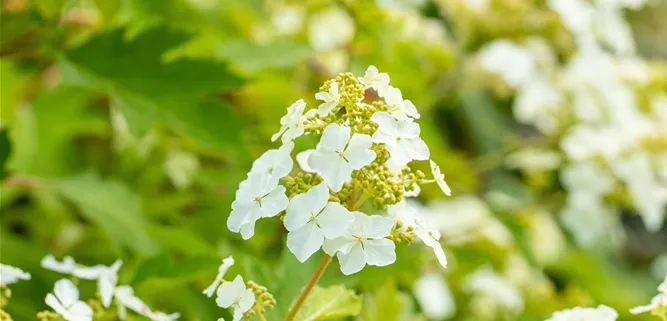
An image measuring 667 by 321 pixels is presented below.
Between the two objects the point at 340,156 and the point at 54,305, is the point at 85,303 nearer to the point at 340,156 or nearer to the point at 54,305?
the point at 54,305

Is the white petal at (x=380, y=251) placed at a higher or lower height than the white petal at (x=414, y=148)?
lower

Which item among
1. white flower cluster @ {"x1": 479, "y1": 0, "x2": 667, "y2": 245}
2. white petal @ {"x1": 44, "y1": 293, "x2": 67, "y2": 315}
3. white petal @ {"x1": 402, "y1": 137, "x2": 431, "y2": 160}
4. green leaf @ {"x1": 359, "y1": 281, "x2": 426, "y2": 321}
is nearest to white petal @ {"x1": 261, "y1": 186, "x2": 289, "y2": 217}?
white petal @ {"x1": 402, "y1": 137, "x2": 431, "y2": 160}

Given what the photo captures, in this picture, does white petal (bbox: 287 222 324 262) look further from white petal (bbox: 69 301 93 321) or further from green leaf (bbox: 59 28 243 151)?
green leaf (bbox: 59 28 243 151)

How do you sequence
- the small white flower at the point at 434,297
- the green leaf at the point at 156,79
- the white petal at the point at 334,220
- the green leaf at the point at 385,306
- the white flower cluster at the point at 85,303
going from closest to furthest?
1. the white petal at the point at 334,220
2. the white flower cluster at the point at 85,303
3. the green leaf at the point at 385,306
4. the green leaf at the point at 156,79
5. the small white flower at the point at 434,297

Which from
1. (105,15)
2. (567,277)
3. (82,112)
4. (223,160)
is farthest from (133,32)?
(567,277)

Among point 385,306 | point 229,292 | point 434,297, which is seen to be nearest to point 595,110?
point 434,297

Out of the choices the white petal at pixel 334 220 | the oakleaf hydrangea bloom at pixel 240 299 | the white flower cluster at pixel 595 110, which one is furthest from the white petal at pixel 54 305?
the white flower cluster at pixel 595 110

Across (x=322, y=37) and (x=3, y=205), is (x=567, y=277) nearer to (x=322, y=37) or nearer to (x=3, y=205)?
(x=322, y=37)

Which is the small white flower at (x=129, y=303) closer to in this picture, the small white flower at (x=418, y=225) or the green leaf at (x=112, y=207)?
the small white flower at (x=418, y=225)
